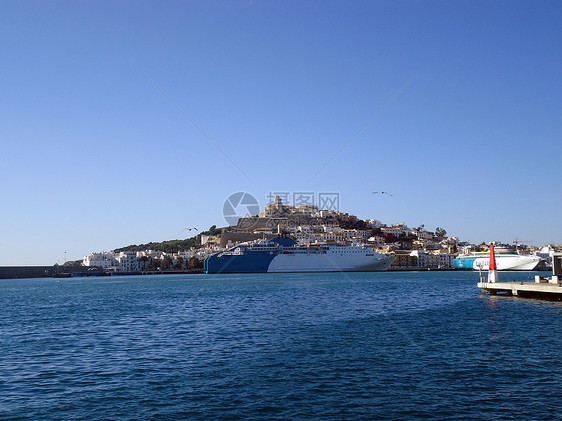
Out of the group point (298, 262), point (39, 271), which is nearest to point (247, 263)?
point (298, 262)

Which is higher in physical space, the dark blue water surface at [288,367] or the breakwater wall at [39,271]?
the dark blue water surface at [288,367]

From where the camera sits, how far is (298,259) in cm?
12131

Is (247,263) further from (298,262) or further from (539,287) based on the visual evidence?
(539,287)

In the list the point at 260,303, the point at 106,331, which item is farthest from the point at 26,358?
the point at 260,303

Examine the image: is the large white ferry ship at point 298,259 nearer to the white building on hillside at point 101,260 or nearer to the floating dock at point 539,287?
the white building on hillside at point 101,260

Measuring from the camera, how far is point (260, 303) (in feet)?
114

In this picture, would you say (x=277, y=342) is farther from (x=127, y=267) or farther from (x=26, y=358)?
(x=127, y=267)

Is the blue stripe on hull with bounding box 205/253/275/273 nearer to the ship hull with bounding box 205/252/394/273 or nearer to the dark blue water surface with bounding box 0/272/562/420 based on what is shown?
the ship hull with bounding box 205/252/394/273

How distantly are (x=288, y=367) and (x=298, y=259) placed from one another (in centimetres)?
10798

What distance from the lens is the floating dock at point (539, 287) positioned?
1256 inches

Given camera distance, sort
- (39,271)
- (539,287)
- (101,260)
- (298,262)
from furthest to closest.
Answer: (101,260) < (39,271) < (298,262) < (539,287)

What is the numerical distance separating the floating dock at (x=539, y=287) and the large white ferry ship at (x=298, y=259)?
3218 inches

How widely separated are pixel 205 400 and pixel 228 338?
8.51 metres

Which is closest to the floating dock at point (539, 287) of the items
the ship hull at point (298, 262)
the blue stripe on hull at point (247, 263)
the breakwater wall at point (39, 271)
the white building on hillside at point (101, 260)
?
the ship hull at point (298, 262)
